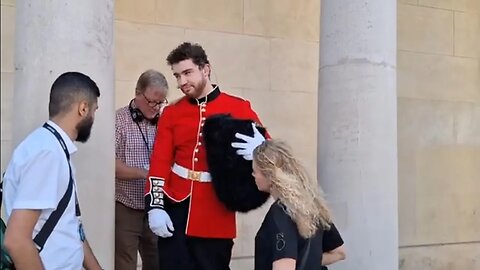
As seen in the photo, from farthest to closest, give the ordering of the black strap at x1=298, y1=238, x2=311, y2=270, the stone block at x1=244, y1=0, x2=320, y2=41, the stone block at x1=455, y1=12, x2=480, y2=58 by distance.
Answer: the stone block at x1=455, y1=12, x2=480, y2=58, the stone block at x1=244, y1=0, x2=320, y2=41, the black strap at x1=298, y1=238, x2=311, y2=270

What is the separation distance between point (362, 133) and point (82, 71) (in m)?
2.13

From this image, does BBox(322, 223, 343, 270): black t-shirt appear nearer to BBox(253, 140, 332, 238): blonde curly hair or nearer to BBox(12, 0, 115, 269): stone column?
BBox(253, 140, 332, 238): blonde curly hair

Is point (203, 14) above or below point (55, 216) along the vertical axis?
above

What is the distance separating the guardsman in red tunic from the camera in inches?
171

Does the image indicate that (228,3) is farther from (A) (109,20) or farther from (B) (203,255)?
(B) (203,255)

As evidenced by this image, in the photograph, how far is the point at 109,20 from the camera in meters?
4.57

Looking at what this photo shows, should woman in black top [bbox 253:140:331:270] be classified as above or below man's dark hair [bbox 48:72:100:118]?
below

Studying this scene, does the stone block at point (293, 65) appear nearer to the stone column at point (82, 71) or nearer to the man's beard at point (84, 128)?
the stone column at point (82, 71)

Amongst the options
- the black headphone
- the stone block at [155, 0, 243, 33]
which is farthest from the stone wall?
the black headphone

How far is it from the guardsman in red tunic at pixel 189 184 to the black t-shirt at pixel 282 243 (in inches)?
39.4

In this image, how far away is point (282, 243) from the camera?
3227mm

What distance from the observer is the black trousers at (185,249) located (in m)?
4.34

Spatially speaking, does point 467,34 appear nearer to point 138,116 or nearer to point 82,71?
point 138,116

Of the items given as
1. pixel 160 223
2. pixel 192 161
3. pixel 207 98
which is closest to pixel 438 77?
pixel 207 98
